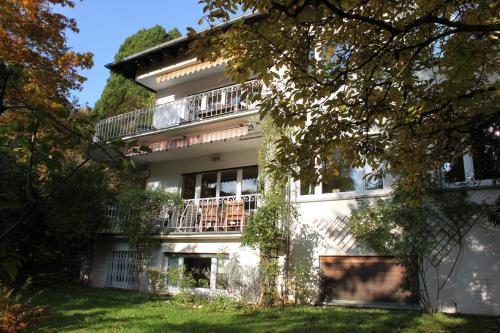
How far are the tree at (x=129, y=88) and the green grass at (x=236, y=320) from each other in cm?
2107

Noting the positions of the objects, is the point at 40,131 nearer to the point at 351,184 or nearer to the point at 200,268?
the point at 351,184

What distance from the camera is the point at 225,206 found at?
1455 cm

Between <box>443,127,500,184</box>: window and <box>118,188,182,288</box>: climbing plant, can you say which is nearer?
<box>443,127,500,184</box>: window

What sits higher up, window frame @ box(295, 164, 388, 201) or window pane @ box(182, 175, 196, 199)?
window pane @ box(182, 175, 196, 199)

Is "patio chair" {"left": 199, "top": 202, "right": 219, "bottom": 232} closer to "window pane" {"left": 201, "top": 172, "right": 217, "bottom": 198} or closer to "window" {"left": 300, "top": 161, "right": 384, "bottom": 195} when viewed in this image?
"window pane" {"left": 201, "top": 172, "right": 217, "bottom": 198}

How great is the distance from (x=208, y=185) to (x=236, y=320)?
8774 mm

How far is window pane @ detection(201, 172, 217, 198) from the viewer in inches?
679

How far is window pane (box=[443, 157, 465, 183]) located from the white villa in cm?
9

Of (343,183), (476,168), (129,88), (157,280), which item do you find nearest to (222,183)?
(157,280)

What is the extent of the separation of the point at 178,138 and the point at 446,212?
32.7 ft

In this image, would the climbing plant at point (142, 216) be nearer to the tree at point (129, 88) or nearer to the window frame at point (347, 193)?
the window frame at point (347, 193)

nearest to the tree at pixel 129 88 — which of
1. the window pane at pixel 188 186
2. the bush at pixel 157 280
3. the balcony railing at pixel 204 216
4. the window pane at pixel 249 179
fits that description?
the window pane at pixel 188 186

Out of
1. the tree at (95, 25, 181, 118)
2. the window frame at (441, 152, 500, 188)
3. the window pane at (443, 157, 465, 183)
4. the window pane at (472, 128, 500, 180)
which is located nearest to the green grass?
the window frame at (441, 152, 500, 188)

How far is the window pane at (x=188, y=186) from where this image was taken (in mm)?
17875
